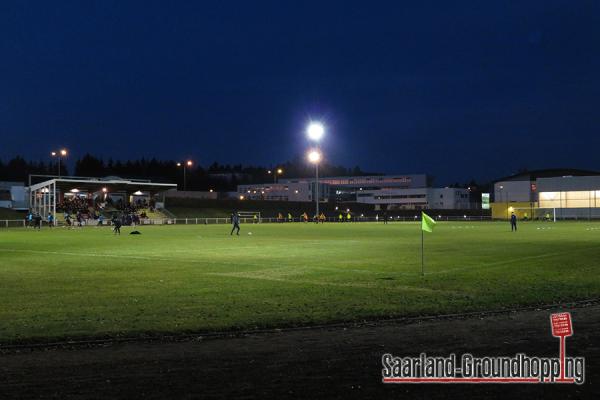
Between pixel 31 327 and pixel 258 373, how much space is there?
528 centimetres

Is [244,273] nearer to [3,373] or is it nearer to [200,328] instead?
[200,328]

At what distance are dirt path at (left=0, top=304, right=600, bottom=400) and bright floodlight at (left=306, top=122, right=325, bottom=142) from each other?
2095 inches

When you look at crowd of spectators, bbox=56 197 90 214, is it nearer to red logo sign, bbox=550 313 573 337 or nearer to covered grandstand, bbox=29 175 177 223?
covered grandstand, bbox=29 175 177 223

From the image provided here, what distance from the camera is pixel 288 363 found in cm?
838

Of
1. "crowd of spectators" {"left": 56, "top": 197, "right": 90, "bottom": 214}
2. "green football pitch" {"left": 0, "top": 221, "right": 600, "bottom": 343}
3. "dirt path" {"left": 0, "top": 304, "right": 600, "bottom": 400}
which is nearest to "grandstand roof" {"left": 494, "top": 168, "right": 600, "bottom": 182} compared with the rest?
"crowd of spectators" {"left": 56, "top": 197, "right": 90, "bottom": 214}

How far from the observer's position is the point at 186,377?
772 centimetres

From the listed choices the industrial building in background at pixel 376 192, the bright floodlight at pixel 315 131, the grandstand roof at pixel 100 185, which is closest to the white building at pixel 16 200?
the grandstand roof at pixel 100 185

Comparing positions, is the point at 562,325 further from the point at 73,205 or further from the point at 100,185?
the point at 100,185

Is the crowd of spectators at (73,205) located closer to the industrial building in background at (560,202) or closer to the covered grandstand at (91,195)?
the covered grandstand at (91,195)

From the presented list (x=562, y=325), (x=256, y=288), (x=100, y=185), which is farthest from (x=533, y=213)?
(x=562, y=325)

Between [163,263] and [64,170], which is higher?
[64,170]

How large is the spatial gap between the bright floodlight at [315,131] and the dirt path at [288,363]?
53207 mm

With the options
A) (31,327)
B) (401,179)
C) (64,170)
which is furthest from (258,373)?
(64,170)

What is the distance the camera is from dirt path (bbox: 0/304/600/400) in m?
7.10
